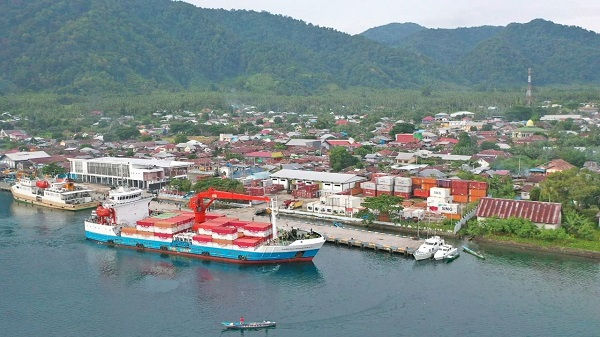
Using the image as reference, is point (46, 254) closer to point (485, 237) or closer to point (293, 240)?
point (293, 240)

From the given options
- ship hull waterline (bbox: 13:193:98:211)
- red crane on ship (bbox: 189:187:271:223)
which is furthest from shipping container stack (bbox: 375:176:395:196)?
ship hull waterline (bbox: 13:193:98:211)

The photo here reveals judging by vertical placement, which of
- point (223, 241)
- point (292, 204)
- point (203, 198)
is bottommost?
point (292, 204)

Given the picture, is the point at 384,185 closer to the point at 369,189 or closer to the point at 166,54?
the point at 369,189

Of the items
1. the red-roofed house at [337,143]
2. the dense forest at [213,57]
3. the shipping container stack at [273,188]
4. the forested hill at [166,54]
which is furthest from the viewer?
the dense forest at [213,57]

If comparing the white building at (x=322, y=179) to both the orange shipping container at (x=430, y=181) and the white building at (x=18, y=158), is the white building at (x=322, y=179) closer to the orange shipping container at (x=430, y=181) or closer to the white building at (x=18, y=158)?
the orange shipping container at (x=430, y=181)

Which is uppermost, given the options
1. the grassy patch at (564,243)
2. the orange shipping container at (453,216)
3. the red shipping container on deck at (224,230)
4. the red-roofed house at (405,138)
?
the red-roofed house at (405,138)

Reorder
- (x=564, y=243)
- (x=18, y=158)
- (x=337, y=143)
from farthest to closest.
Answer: (x=337, y=143) → (x=18, y=158) → (x=564, y=243)

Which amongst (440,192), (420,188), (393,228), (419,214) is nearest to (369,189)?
(420,188)

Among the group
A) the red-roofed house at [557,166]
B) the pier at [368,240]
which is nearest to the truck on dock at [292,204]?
the pier at [368,240]
